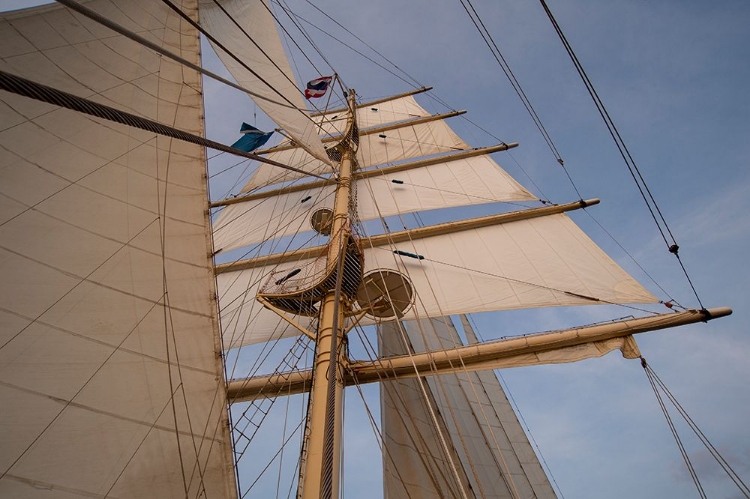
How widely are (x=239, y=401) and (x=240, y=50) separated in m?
5.68

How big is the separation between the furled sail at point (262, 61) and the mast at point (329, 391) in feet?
4.86

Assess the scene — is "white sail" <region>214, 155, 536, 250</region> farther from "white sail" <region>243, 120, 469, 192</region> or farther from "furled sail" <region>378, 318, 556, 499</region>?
"furled sail" <region>378, 318, 556, 499</region>

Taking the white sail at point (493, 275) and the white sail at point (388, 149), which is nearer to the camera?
the white sail at point (493, 275)

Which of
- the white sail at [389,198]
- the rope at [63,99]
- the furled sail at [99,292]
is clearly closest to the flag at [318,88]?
the white sail at [389,198]

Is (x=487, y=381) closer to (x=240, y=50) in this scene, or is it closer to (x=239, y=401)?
(x=239, y=401)

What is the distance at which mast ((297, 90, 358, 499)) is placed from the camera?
247 centimetres

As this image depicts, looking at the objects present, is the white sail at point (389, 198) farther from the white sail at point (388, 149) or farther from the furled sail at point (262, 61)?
the furled sail at point (262, 61)

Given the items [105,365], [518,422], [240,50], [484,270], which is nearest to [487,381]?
[518,422]

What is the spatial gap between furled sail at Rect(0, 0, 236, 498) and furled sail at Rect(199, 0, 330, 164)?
1.69 metres

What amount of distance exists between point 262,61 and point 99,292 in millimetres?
4391

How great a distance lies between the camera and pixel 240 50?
231 inches

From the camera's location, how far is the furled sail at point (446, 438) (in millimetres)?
6798

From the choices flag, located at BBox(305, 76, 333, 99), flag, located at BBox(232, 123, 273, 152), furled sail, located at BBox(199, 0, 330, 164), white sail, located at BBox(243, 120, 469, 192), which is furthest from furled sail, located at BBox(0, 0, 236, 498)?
white sail, located at BBox(243, 120, 469, 192)

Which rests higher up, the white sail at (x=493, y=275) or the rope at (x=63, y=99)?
the white sail at (x=493, y=275)
